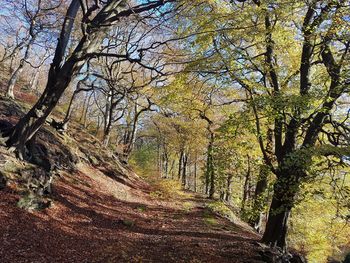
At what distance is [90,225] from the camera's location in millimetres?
9562

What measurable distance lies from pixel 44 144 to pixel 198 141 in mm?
15158

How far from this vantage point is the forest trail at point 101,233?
23.1 feet

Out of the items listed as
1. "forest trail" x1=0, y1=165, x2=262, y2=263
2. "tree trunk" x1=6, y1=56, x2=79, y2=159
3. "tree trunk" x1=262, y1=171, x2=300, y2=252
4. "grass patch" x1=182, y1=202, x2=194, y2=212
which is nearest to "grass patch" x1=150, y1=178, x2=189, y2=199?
"grass patch" x1=182, y1=202, x2=194, y2=212

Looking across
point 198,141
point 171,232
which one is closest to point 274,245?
point 171,232

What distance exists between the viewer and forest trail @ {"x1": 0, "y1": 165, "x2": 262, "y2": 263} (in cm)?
703

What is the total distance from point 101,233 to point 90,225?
568 millimetres

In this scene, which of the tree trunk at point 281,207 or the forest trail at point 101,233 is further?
the tree trunk at point 281,207

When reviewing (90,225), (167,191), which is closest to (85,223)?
(90,225)

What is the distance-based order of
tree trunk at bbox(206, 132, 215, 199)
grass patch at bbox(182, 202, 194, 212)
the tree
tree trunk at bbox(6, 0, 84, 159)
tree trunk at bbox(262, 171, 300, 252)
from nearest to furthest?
the tree
tree trunk at bbox(262, 171, 300, 252)
tree trunk at bbox(6, 0, 84, 159)
tree trunk at bbox(206, 132, 215, 199)
grass patch at bbox(182, 202, 194, 212)

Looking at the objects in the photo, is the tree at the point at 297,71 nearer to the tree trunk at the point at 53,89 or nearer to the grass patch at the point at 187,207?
the tree trunk at the point at 53,89

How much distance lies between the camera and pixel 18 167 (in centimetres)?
911

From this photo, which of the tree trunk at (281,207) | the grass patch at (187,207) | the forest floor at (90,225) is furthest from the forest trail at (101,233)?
the grass patch at (187,207)

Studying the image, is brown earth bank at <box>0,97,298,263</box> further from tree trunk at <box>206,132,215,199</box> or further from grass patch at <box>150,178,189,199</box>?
grass patch at <box>150,178,189,199</box>

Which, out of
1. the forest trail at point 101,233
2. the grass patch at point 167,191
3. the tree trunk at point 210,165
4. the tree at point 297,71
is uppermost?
the tree at point 297,71
